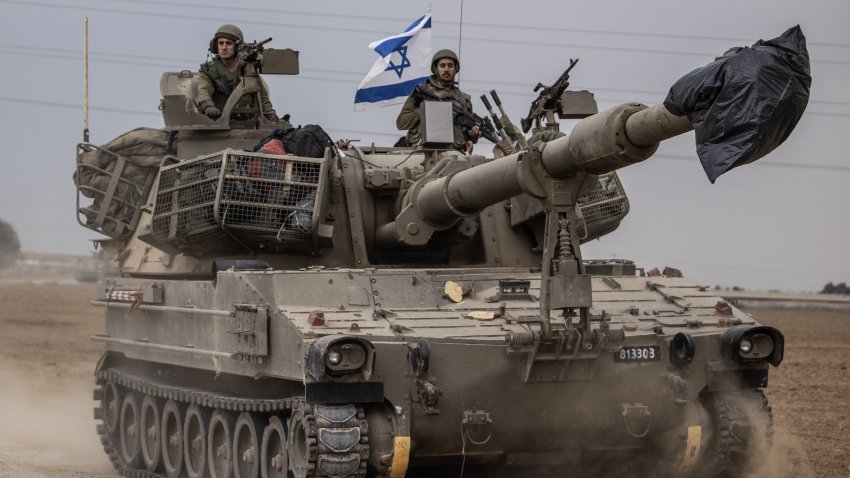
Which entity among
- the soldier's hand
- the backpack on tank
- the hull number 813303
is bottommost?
the hull number 813303

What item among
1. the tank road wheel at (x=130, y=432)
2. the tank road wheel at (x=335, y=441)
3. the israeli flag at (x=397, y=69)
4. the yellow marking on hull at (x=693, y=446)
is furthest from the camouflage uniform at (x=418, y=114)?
the tank road wheel at (x=335, y=441)

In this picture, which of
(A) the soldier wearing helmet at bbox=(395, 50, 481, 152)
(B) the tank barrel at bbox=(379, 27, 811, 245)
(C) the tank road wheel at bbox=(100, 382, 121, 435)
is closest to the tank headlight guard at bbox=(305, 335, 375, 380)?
(B) the tank barrel at bbox=(379, 27, 811, 245)

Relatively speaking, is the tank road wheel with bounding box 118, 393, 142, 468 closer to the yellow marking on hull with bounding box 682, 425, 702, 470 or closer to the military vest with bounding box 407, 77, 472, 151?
the military vest with bounding box 407, 77, 472, 151

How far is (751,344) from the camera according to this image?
14.0 m

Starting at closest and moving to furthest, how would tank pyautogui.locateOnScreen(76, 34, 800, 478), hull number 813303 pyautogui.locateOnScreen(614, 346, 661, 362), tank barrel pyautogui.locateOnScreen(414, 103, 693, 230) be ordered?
tank barrel pyautogui.locateOnScreen(414, 103, 693, 230), tank pyautogui.locateOnScreen(76, 34, 800, 478), hull number 813303 pyautogui.locateOnScreen(614, 346, 661, 362)

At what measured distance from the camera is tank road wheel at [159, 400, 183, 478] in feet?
55.2

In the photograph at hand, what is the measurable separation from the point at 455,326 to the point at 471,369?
52 centimetres

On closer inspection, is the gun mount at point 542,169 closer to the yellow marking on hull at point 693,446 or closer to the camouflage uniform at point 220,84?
the yellow marking on hull at point 693,446

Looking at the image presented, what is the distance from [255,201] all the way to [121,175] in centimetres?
380

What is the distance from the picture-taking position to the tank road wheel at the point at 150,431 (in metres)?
17.4

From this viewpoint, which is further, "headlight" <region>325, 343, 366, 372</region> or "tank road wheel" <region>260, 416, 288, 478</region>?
"tank road wheel" <region>260, 416, 288, 478</region>

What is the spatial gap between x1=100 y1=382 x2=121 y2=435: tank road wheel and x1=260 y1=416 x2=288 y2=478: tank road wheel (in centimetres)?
488

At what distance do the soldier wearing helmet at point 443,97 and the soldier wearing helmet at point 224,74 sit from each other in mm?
1570

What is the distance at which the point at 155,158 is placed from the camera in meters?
18.6
